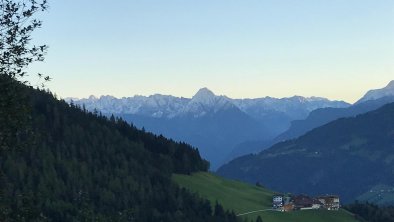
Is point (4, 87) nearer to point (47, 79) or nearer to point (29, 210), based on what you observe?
point (47, 79)

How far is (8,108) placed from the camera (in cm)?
2856

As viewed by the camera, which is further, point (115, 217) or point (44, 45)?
point (115, 217)

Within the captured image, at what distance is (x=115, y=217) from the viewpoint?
37438mm

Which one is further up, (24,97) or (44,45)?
(44,45)

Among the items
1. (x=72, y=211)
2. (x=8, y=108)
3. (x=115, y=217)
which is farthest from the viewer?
(x=72, y=211)

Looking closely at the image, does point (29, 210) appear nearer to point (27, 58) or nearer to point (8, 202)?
point (8, 202)

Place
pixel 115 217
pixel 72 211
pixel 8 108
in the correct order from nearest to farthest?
1. pixel 8 108
2. pixel 115 217
3. pixel 72 211

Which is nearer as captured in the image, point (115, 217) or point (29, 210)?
point (29, 210)

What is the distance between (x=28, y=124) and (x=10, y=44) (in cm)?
447

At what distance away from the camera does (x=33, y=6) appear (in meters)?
30.2

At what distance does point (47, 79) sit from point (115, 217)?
12.0 m

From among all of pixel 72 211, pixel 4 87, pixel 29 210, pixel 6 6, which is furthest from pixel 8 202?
pixel 72 211

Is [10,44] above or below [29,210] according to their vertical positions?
above

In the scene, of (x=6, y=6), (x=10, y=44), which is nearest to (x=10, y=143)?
(x=10, y=44)
